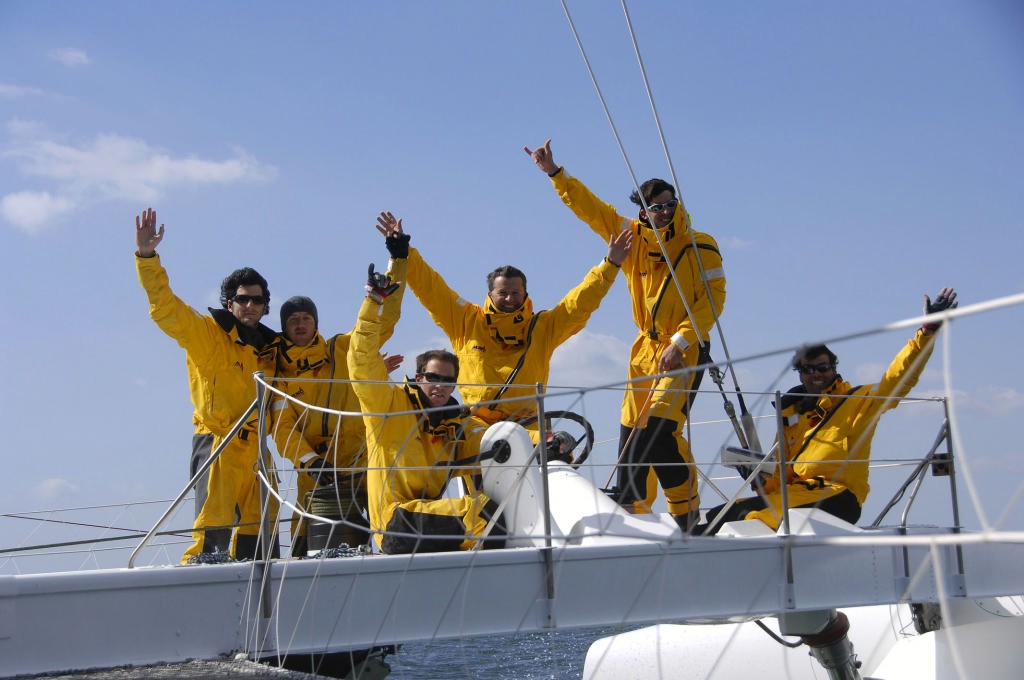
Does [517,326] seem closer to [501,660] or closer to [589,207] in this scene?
[589,207]

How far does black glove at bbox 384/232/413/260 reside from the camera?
20.2 ft

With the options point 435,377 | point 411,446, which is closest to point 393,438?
point 411,446

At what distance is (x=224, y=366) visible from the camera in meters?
6.47

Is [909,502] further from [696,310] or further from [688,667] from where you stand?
[688,667]

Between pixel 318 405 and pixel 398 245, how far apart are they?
4.13 ft

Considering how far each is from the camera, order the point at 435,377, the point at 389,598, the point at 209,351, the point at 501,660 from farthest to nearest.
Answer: the point at 501,660
the point at 209,351
the point at 435,377
the point at 389,598

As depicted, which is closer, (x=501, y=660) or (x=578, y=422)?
(x=578, y=422)

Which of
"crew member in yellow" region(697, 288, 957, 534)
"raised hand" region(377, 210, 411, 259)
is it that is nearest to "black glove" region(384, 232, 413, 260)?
"raised hand" region(377, 210, 411, 259)

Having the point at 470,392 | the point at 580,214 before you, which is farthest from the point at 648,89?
the point at 470,392

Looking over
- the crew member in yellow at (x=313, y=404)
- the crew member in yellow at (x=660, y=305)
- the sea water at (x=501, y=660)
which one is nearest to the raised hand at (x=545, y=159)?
the crew member in yellow at (x=660, y=305)

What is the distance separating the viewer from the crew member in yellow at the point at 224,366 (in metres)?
6.22

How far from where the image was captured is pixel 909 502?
5.80 metres

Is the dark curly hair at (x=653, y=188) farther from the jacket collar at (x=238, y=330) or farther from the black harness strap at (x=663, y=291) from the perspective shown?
the jacket collar at (x=238, y=330)

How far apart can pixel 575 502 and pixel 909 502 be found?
184 centimetres
